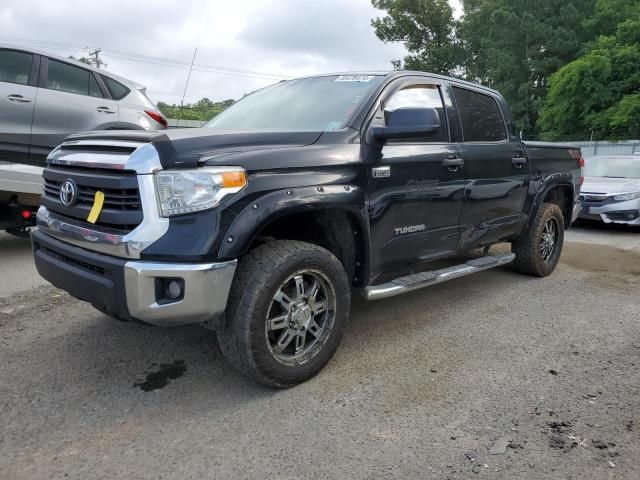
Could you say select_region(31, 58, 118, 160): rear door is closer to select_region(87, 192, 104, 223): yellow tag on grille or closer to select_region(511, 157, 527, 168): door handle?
select_region(87, 192, 104, 223): yellow tag on grille

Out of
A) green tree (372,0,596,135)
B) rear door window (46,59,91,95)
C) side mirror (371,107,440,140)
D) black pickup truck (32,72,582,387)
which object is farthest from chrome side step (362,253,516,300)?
green tree (372,0,596,135)

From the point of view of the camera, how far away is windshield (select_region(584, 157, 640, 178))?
33.3ft

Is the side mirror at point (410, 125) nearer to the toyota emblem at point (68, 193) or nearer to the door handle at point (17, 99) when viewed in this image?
the toyota emblem at point (68, 193)

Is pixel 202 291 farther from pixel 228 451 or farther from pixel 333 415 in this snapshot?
pixel 333 415

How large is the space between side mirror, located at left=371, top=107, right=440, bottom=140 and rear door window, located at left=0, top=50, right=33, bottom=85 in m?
4.67

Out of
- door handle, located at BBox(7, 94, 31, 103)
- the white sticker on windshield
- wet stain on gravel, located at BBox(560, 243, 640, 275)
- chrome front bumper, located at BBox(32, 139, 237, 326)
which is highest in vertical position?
door handle, located at BBox(7, 94, 31, 103)

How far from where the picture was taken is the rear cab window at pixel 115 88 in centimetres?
674

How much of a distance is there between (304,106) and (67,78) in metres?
4.06

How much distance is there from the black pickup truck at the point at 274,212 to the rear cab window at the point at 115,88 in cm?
326

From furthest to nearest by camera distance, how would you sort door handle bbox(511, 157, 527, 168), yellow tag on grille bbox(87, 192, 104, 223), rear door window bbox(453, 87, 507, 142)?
door handle bbox(511, 157, 527, 168) < rear door window bbox(453, 87, 507, 142) < yellow tag on grille bbox(87, 192, 104, 223)

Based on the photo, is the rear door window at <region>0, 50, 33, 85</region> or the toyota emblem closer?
the toyota emblem

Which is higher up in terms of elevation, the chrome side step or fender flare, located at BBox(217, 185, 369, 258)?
fender flare, located at BBox(217, 185, 369, 258)

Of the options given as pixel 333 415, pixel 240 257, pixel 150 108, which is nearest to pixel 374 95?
pixel 240 257

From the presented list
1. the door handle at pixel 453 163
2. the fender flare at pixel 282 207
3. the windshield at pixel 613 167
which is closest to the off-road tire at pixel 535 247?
the door handle at pixel 453 163
